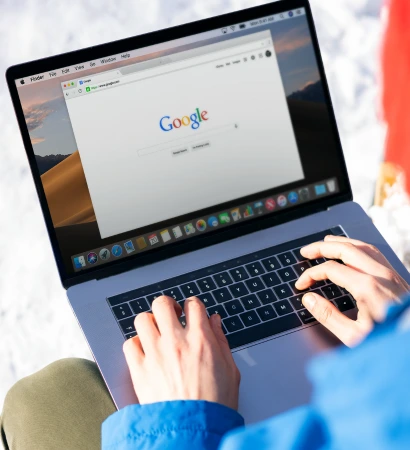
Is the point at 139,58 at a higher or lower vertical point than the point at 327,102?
higher

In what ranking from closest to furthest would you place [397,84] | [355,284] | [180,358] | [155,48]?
[180,358] → [355,284] → [155,48] → [397,84]

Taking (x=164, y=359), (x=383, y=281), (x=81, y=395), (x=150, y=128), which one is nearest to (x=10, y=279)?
(x=81, y=395)

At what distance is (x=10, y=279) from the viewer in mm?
1509

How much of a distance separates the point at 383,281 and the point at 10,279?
95 centimetres

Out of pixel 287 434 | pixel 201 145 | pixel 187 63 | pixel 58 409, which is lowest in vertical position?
pixel 58 409

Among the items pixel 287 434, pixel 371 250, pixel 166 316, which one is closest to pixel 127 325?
pixel 166 316

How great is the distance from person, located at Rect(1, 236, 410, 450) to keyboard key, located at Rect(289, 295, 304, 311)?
0.03 m

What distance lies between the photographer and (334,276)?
887mm

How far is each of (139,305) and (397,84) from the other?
3.55ft

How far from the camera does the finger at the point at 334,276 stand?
86 cm

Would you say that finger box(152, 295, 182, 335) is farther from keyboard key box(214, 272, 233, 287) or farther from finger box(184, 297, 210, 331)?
keyboard key box(214, 272, 233, 287)

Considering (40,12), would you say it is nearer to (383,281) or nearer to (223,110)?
(223,110)

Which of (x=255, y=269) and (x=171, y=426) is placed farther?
(x=255, y=269)

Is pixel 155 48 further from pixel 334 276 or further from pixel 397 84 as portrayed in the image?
pixel 397 84
